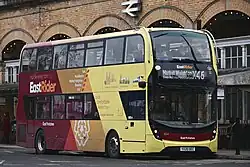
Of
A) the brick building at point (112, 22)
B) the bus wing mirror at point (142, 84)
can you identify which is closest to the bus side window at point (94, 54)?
the bus wing mirror at point (142, 84)

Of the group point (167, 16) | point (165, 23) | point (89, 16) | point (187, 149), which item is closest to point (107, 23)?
point (89, 16)

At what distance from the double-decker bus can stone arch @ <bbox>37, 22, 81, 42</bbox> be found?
8750 millimetres

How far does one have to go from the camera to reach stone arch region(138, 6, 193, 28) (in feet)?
102

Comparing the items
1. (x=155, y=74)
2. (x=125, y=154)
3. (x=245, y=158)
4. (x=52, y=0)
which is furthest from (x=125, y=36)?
(x=52, y=0)

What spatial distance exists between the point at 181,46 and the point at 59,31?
14634mm

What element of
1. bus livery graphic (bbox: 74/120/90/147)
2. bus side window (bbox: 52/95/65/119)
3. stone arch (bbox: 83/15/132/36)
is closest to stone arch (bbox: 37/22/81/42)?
stone arch (bbox: 83/15/132/36)

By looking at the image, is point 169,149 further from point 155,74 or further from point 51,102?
point 51,102

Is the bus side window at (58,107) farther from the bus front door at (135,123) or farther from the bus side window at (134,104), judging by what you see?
the bus front door at (135,123)

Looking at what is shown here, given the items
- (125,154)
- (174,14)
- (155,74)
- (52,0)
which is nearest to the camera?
(155,74)

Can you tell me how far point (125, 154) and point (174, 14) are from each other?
8.24m

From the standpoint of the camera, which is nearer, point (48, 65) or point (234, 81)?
point (234, 81)

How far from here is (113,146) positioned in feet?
85.3

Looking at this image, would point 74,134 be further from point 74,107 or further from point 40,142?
point 40,142

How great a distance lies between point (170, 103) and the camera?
24.5m
